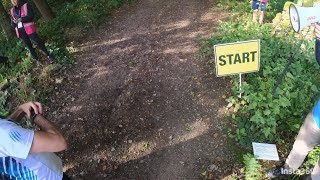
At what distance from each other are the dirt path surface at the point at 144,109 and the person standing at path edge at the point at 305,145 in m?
0.75

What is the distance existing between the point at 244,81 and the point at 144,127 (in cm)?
211

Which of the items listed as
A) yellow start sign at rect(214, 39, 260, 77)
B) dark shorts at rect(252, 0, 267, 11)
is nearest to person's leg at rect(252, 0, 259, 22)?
dark shorts at rect(252, 0, 267, 11)

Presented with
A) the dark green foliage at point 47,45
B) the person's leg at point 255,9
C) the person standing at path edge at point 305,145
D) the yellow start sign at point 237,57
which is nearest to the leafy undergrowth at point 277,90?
the person standing at path edge at point 305,145

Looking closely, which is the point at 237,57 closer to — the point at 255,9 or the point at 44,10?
the point at 255,9

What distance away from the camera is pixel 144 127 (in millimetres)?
5305

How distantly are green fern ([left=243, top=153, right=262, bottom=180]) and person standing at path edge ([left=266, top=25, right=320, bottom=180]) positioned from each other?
6.2 inches

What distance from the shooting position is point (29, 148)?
244 cm

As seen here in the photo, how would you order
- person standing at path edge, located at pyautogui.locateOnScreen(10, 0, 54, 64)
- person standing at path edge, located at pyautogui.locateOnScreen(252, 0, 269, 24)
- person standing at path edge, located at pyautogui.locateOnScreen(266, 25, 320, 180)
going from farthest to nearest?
person standing at path edge, located at pyautogui.locateOnScreen(252, 0, 269, 24) → person standing at path edge, located at pyautogui.locateOnScreen(10, 0, 54, 64) → person standing at path edge, located at pyautogui.locateOnScreen(266, 25, 320, 180)

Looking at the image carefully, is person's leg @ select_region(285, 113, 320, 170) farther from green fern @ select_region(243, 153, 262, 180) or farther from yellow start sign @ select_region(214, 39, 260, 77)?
yellow start sign @ select_region(214, 39, 260, 77)

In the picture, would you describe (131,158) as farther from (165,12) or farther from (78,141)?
(165,12)

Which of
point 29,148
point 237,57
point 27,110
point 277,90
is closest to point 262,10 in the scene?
point 277,90

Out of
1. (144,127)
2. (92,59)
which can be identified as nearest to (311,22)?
(144,127)

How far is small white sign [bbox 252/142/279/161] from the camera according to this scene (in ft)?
14.6

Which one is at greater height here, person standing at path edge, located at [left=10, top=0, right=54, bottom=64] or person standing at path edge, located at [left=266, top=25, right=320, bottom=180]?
person standing at path edge, located at [left=10, top=0, right=54, bottom=64]
